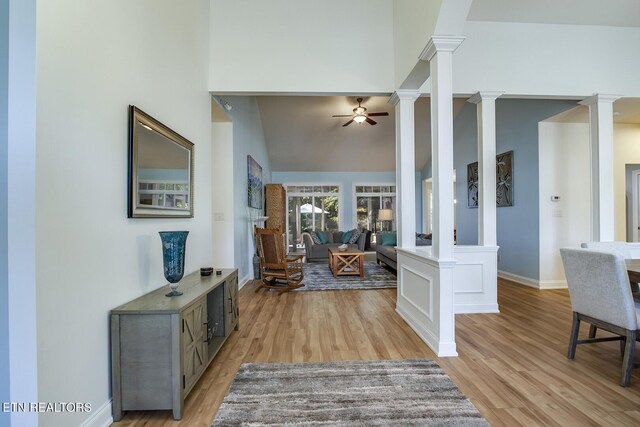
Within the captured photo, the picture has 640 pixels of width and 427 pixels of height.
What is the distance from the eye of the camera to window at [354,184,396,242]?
32.4ft

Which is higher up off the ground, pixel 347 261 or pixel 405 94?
pixel 405 94

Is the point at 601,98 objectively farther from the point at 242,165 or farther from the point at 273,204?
the point at 273,204

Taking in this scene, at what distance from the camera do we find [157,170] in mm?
2254

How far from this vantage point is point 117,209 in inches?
71.1

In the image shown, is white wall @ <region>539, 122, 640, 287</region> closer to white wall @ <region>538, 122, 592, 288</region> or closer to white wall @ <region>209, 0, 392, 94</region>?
white wall @ <region>538, 122, 592, 288</region>

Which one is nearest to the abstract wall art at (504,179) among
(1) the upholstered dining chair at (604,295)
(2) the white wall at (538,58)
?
(2) the white wall at (538,58)

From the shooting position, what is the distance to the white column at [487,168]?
12.1ft

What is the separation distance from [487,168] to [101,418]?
13.8ft

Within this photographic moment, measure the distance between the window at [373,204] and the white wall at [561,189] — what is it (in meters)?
5.24

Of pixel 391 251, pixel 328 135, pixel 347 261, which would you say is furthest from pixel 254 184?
pixel 391 251

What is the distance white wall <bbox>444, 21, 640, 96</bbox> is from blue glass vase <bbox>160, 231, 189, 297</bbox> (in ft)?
11.4

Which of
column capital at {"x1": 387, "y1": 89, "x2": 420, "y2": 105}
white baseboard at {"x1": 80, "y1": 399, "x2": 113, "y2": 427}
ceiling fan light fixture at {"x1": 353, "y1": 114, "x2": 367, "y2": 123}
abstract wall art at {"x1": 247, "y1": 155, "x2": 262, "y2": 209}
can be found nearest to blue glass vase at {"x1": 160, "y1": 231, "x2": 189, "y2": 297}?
white baseboard at {"x1": 80, "y1": 399, "x2": 113, "y2": 427}

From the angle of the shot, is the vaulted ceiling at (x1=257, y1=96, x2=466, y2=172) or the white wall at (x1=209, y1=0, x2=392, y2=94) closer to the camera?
the white wall at (x1=209, y1=0, x2=392, y2=94)

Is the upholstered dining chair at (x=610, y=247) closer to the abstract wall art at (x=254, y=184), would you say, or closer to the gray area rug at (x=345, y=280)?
the gray area rug at (x=345, y=280)
